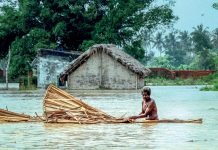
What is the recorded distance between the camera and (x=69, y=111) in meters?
15.5

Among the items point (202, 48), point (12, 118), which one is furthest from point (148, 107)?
point (202, 48)

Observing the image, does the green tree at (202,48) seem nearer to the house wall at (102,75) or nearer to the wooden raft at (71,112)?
the house wall at (102,75)

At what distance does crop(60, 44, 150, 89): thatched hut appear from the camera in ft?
131

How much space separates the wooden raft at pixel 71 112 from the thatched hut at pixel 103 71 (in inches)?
941

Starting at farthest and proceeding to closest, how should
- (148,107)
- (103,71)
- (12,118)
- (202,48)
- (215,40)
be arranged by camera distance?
(215,40) < (202,48) < (103,71) < (12,118) < (148,107)

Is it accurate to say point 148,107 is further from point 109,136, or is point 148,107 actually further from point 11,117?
point 11,117

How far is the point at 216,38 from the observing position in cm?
10594

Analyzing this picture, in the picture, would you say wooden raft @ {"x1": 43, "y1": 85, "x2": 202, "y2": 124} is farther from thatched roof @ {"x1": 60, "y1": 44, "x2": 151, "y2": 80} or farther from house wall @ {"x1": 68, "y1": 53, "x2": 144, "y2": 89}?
house wall @ {"x1": 68, "y1": 53, "x2": 144, "y2": 89}

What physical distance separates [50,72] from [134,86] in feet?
22.9

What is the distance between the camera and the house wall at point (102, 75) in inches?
1599

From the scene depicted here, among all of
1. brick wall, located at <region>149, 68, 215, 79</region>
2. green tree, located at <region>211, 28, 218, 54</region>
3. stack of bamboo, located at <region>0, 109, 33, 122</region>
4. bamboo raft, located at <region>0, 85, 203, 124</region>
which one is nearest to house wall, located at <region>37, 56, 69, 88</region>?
brick wall, located at <region>149, 68, 215, 79</region>

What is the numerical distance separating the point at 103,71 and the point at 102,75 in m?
0.24

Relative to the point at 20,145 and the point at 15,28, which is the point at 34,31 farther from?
the point at 20,145

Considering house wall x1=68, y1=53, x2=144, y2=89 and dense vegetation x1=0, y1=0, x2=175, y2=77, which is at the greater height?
dense vegetation x1=0, y1=0, x2=175, y2=77
